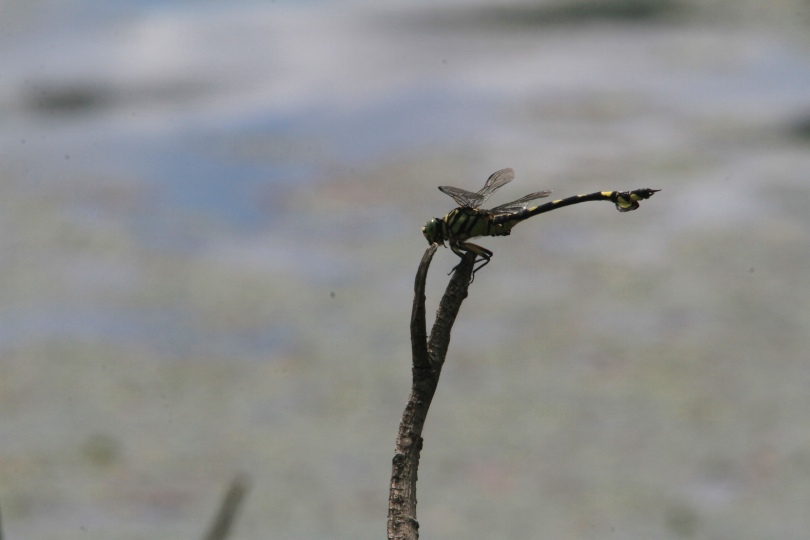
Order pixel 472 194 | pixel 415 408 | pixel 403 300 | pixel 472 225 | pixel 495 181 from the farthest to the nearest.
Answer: pixel 403 300, pixel 495 181, pixel 472 194, pixel 472 225, pixel 415 408

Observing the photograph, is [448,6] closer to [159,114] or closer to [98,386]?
[159,114]

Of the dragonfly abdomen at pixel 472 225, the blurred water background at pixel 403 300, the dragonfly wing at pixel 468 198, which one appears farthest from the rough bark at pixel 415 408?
the blurred water background at pixel 403 300

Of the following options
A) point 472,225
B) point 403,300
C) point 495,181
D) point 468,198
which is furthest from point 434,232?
point 403,300

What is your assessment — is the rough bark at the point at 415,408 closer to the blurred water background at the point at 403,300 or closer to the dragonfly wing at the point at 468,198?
the dragonfly wing at the point at 468,198

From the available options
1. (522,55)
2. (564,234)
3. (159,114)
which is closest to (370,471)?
(564,234)

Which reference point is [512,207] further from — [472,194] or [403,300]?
[403,300]

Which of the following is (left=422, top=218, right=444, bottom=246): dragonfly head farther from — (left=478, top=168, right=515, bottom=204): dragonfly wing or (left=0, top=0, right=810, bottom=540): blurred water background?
(left=0, top=0, right=810, bottom=540): blurred water background

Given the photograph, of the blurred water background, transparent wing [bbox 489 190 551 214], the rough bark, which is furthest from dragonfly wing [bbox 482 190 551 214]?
the blurred water background

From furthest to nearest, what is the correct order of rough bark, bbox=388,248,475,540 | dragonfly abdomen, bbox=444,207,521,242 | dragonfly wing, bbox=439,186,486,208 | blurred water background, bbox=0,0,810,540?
blurred water background, bbox=0,0,810,540 → dragonfly wing, bbox=439,186,486,208 → dragonfly abdomen, bbox=444,207,521,242 → rough bark, bbox=388,248,475,540
